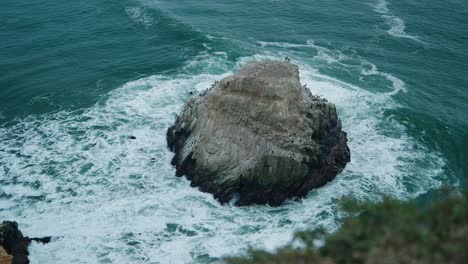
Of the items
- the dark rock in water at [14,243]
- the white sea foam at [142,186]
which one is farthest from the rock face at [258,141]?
the dark rock in water at [14,243]

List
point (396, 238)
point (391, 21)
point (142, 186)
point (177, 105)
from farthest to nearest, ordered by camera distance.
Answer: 1. point (391, 21)
2. point (177, 105)
3. point (142, 186)
4. point (396, 238)

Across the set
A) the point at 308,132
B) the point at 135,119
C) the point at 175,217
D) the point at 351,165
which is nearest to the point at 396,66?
the point at 351,165

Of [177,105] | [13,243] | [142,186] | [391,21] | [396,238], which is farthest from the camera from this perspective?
[391,21]

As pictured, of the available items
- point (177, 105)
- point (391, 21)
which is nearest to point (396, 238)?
point (177, 105)

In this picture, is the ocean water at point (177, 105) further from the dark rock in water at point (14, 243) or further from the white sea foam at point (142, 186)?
the dark rock in water at point (14, 243)

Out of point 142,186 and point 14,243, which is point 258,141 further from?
point 14,243

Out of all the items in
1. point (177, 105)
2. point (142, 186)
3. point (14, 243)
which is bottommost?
point (14, 243)
